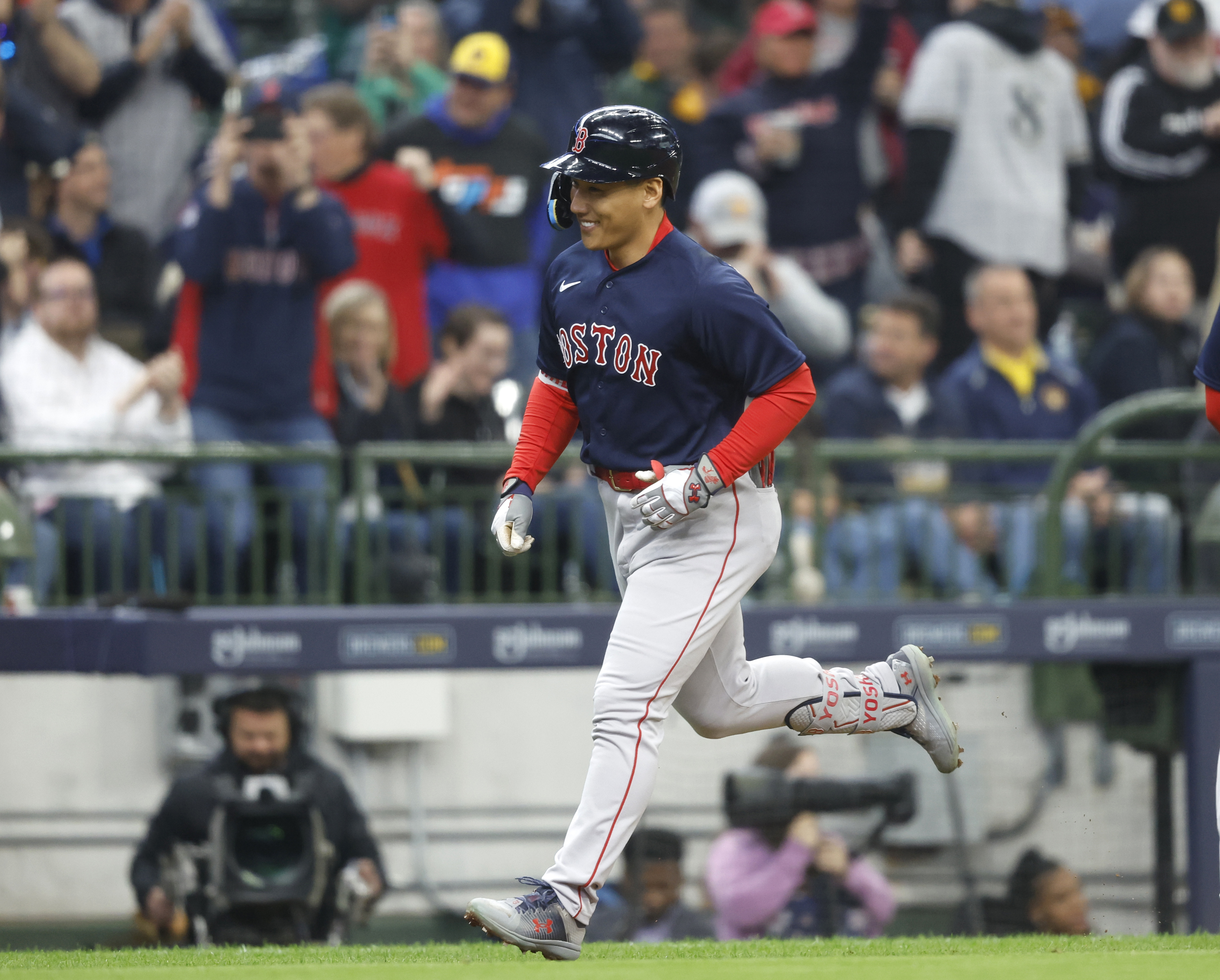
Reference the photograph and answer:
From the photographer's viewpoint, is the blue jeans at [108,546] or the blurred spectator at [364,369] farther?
the blurred spectator at [364,369]

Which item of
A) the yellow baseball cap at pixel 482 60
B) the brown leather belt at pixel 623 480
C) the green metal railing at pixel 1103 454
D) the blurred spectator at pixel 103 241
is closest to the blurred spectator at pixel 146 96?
the blurred spectator at pixel 103 241

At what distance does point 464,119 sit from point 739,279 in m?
4.98

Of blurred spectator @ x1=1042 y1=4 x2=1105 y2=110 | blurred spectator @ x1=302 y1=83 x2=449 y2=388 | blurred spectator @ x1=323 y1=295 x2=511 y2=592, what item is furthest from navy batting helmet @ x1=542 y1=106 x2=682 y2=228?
blurred spectator @ x1=1042 y1=4 x2=1105 y2=110

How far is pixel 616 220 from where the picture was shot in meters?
4.20

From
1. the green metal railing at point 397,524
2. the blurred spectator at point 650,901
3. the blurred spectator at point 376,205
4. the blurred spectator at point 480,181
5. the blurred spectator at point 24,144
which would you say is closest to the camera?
the blurred spectator at point 650,901

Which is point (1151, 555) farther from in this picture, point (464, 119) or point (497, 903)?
point (497, 903)

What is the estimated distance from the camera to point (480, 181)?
888 centimetres

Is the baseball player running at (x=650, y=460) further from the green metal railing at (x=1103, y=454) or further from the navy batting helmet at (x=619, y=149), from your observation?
the green metal railing at (x=1103, y=454)

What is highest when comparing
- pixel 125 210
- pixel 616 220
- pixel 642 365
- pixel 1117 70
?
pixel 1117 70

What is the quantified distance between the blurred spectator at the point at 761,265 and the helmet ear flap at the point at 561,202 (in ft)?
13.7

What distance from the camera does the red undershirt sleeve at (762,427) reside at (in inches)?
160

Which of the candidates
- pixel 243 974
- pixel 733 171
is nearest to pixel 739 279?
pixel 243 974

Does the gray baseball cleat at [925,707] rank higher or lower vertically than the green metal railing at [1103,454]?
lower

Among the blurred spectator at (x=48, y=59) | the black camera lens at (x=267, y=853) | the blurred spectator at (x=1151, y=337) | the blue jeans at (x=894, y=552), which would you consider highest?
the blurred spectator at (x=48, y=59)
